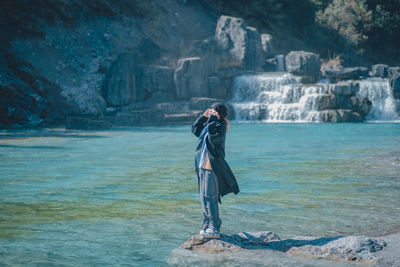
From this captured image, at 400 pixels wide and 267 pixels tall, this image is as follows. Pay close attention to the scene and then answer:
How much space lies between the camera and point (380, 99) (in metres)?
31.3

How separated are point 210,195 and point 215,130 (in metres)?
0.68

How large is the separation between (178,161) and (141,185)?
3.72m

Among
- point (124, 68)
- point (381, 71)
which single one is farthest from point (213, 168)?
point (381, 71)

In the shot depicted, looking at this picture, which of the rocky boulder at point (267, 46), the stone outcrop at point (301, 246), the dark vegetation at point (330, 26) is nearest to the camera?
the stone outcrop at point (301, 246)

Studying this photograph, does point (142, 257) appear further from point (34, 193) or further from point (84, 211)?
point (34, 193)

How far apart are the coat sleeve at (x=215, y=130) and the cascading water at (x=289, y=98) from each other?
24174 mm

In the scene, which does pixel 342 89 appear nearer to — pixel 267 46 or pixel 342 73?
pixel 342 73

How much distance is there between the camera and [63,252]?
5766mm

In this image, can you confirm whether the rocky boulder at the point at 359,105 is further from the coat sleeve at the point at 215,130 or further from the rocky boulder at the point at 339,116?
the coat sleeve at the point at 215,130

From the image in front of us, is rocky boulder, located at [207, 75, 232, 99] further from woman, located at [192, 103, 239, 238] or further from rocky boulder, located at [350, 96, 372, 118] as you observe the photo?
woman, located at [192, 103, 239, 238]

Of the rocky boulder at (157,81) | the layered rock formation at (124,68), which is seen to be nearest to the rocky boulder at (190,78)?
the layered rock formation at (124,68)

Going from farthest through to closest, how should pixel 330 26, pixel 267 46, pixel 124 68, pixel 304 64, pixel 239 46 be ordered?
pixel 330 26, pixel 267 46, pixel 239 46, pixel 304 64, pixel 124 68

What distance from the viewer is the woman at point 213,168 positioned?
5.52 m

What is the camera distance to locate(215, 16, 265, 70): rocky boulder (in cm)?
3578
